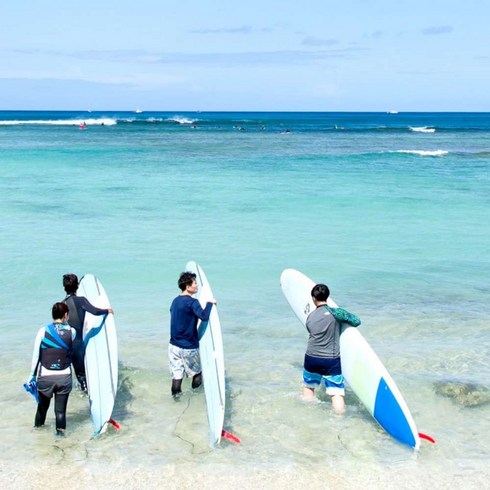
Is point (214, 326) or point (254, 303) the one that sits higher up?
point (214, 326)

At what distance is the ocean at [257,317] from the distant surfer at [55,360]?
1.48 ft

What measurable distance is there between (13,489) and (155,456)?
4.06 ft

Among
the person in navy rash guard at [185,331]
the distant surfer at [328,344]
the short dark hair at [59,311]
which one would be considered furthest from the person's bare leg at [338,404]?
the short dark hair at [59,311]

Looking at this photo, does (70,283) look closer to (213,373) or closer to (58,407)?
(58,407)

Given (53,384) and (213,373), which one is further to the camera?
(213,373)

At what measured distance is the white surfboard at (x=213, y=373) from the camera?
20.8 feet

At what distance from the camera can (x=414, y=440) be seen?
617 centimetres

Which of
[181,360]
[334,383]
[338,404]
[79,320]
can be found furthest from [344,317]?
[79,320]

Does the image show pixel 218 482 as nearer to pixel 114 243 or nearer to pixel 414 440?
pixel 414 440

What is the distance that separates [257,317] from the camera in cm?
1042

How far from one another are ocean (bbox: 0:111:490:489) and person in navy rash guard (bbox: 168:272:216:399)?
304mm

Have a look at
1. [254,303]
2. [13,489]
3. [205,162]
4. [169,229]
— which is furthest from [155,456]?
[205,162]

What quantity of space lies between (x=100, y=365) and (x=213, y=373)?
1.21 metres

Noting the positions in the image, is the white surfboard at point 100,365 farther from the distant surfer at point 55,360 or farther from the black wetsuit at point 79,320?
the distant surfer at point 55,360
